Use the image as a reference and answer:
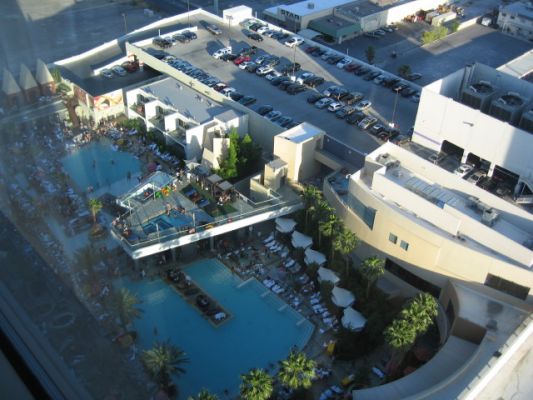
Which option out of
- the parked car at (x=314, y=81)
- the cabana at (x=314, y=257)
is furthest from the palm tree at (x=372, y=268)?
the parked car at (x=314, y=81)

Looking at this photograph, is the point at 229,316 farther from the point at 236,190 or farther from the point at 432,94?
the point at 432,94

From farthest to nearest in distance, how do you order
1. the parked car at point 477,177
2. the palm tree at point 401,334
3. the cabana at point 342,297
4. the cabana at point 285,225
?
the cabana at point 285,225
the parked car at point 477,177
the cabana at point 342,297
the palm tree at point 401,334

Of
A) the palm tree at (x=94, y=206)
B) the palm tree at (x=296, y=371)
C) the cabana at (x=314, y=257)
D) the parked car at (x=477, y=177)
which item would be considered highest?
the parked car at (x=477, y=177)

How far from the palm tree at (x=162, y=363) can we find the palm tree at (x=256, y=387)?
2.51 meters

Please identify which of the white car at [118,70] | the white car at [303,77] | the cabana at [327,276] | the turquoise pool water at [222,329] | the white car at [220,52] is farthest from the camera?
the white car at [220,52]

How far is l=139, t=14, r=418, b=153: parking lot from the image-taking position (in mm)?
22734

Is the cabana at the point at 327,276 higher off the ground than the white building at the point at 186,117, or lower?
lower

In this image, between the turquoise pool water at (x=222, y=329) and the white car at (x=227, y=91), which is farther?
the white car at (x=227, y=91)

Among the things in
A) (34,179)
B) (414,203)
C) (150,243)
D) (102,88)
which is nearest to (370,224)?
(414,203)


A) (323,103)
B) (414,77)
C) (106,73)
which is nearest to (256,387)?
(323,103)

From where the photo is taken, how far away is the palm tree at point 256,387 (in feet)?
41.6

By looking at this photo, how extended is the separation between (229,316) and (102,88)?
579 inches

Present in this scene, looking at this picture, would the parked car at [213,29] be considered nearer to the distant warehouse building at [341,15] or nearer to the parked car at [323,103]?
the distant warehouse building at [341,15]

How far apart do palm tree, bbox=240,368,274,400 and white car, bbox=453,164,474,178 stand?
9.74 m
